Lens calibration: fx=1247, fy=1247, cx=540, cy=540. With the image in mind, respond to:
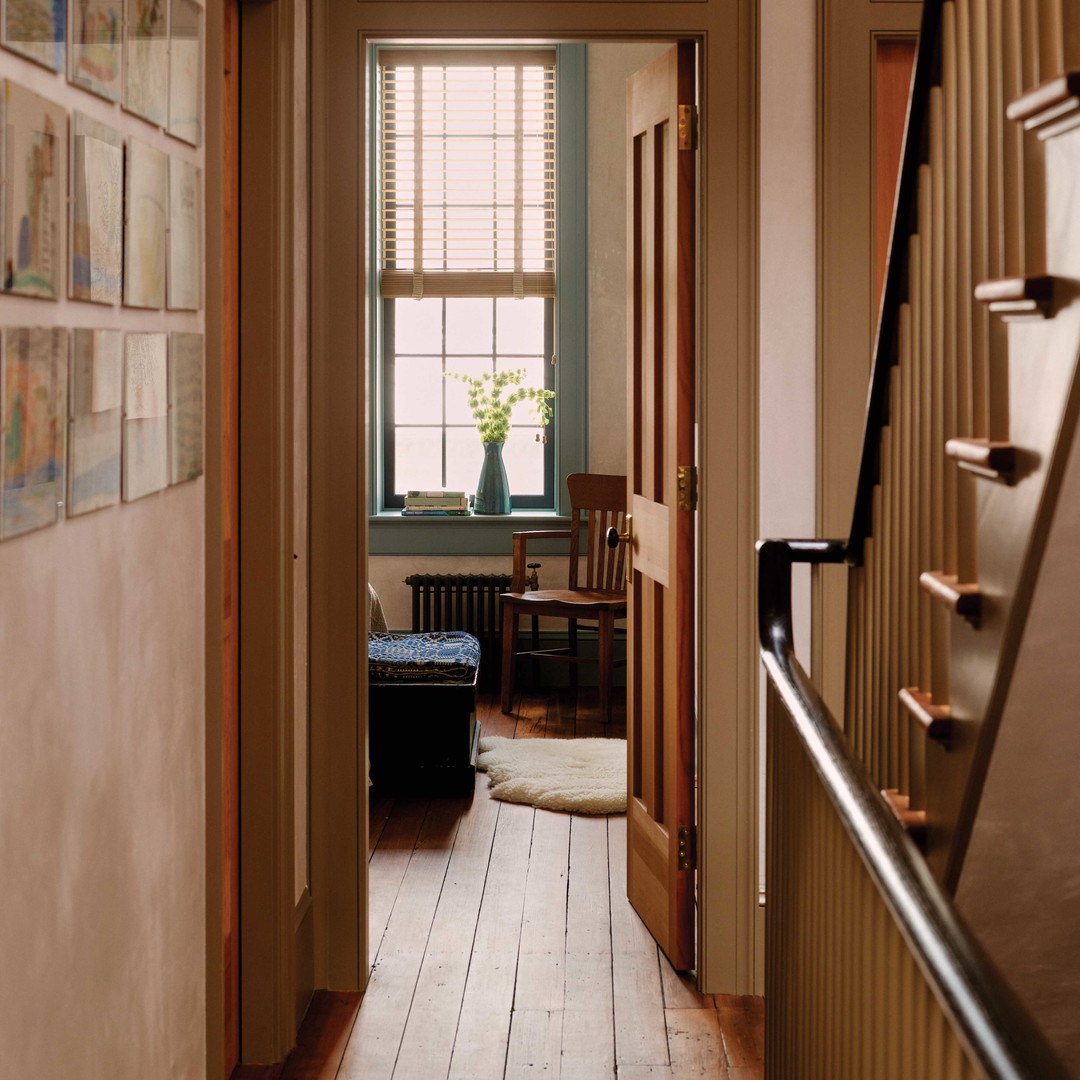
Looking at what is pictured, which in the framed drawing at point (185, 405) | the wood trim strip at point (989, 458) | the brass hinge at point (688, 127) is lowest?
the wood trim strip at point (989, 458)

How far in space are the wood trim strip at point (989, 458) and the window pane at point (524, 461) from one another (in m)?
5.16

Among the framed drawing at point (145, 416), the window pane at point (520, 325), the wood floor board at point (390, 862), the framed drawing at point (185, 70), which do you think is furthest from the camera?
the window pane at point (520, 325)

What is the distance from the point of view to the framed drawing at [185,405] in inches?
75.4

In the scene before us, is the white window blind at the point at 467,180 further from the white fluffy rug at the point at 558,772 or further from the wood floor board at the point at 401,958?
the wood floor board at the point at 401,958

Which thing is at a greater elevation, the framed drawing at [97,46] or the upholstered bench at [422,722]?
the framed drawing at [97,46]

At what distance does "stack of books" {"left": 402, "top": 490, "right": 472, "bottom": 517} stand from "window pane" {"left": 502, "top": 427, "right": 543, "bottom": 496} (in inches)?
13.6

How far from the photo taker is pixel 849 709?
7.61 feet

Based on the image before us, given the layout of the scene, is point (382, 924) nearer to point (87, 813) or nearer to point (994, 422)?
point (87, 813)

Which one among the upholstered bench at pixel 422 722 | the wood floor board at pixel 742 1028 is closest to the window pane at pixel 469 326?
the upholstered bench at pixel 422 722

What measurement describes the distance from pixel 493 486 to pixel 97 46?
4.98 m

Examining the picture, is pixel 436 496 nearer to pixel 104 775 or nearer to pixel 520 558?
pixel 520 558

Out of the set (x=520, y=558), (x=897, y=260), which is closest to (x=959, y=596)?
(x=897, y=260)

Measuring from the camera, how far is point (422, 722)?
183 inches

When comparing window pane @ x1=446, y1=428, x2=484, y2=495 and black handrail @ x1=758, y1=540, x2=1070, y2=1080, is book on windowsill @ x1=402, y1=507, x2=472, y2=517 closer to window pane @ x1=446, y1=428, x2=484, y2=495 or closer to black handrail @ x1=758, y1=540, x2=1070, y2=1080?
window pane @ x1=446, y1=428, x2=484, y2=495
